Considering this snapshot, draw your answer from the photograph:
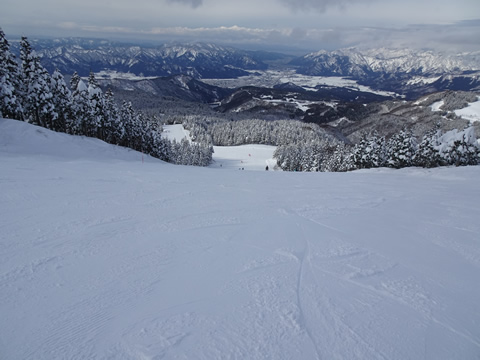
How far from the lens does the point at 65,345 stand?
3504 millimetres

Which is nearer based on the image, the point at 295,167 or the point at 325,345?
the point at 325,345

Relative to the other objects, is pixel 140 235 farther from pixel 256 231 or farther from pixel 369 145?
pixel 369 145

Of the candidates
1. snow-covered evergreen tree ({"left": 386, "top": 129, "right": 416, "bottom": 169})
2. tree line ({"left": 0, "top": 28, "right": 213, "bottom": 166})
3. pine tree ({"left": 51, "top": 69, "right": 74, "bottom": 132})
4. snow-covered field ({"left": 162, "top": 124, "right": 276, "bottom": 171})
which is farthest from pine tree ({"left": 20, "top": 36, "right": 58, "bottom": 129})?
snow-covered field ({"left": 162, "top": 124, "right": 276, "bottom": 171})

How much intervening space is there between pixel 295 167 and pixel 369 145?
119 feet

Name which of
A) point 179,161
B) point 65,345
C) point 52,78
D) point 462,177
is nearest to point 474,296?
point 65,345

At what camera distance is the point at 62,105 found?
34.4 metres

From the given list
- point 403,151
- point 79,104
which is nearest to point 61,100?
point 79,104

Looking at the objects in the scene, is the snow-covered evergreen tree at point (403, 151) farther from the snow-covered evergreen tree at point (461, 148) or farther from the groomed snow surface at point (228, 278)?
the groomed snow surface at point (228, 278)

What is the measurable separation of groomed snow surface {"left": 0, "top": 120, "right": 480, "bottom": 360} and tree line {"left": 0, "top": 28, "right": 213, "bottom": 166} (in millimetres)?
24924

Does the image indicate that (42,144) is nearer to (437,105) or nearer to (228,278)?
(228,278)

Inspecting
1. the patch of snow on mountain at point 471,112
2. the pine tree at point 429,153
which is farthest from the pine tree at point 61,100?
the patch of snow on mountain at point 471,112

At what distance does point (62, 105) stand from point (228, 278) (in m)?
38.7

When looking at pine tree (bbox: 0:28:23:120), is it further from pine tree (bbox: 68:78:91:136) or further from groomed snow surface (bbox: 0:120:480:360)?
groomed snow surface (bbox: 0:120:480:360)

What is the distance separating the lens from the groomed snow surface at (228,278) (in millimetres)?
3691
